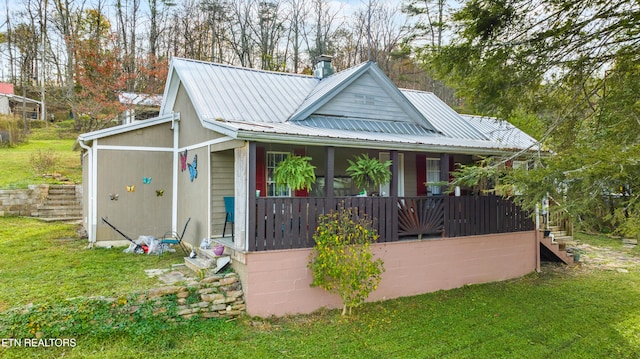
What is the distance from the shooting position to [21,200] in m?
13.3

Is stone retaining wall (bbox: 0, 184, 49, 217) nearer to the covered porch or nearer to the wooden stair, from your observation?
the covered porch

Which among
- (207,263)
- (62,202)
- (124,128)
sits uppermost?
(124,128)

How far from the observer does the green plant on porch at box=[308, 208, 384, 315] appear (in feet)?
20.9

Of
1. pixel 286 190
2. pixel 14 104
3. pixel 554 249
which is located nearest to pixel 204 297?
pixel 286 190

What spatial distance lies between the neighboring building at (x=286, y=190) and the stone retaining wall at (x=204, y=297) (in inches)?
10.6

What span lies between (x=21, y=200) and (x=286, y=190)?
34.4 ft

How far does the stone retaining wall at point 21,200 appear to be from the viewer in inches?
517

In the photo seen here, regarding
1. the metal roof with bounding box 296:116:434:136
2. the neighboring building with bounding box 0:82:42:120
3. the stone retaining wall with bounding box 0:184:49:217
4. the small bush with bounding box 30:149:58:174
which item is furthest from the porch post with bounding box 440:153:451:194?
the neighboring building with bounding box 0:82:42:120

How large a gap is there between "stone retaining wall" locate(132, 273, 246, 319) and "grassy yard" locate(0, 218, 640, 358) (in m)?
0.17

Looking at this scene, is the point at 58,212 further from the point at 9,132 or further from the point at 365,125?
the point at 365,125

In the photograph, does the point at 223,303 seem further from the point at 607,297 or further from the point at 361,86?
the point at 607,297

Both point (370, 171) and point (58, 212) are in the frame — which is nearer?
point (370, 171)

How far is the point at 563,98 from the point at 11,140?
25116 millimetres

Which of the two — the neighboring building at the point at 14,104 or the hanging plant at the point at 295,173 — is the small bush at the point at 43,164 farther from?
the hanging plant at the point at 295,173
